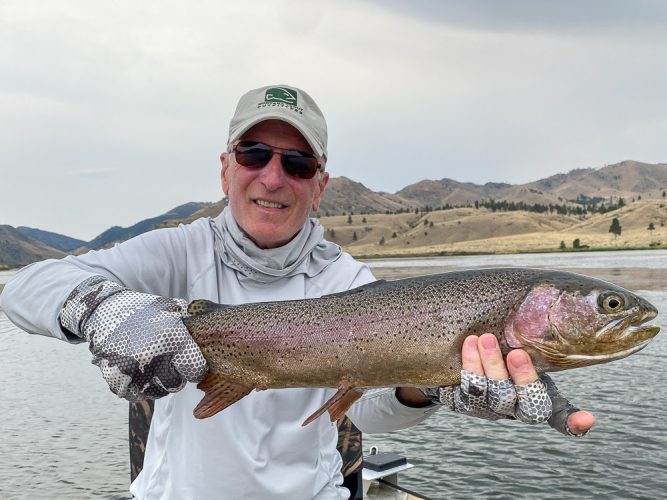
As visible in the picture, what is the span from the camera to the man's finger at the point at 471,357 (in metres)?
3.42

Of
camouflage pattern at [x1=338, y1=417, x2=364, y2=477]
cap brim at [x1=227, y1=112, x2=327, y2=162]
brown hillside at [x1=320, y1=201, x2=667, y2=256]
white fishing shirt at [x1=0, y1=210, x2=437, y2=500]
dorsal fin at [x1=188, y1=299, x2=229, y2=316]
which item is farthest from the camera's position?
brown hillside at [x1=320, y1=201, x2=667, y2=256]

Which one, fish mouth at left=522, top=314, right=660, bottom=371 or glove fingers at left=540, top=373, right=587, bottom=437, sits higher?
fish mouth at left=522, top=314, right=660, bottom=371

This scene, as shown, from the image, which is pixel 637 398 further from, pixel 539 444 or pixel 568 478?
pixel 568 478

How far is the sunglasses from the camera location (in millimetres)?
4012

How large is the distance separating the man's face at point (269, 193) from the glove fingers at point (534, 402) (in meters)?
1.76

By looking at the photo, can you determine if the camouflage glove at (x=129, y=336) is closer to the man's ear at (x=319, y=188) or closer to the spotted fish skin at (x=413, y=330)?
the spotted fish skin at (x=413, y=330)

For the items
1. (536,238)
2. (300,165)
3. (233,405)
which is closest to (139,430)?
(233,405)

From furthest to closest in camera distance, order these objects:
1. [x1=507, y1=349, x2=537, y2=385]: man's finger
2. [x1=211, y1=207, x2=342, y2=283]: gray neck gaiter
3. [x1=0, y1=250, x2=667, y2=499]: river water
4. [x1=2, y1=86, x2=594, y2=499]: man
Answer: [x1=0, y1=250, x2=667, y2=499]: river water < [x1=211, y1=207, x2=342, y2=283]: gray neck gaiter < [x1=507, y1=349, x2=537, y2=385]: man's finger < [x1=2, y1=86, x2=594, y2=499]: man

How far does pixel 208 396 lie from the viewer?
11.4 ft

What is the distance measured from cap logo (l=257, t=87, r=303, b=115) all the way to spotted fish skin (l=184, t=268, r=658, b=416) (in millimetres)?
1241

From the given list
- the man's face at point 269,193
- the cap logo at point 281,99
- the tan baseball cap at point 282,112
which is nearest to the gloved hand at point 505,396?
the man's face at point 269,193

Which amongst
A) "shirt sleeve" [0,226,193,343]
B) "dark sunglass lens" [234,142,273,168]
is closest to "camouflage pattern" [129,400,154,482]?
"shirt sleeve" [0,226,193,343]

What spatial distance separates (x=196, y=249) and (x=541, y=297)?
2.17 meters

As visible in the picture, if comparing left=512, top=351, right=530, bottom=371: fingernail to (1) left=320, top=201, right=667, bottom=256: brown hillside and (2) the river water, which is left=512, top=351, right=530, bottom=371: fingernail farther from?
(1) left=320, top=201, right=667, bottom=256: brown hillside
